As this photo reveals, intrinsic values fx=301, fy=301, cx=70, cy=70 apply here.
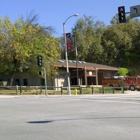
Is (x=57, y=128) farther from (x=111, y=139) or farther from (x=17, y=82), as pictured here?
(x=17, y=82)

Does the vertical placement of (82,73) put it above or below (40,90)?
above

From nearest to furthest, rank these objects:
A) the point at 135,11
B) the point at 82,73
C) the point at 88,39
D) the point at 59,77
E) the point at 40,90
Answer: the point at 135,11
the point at 40,90
the point at 59,77
the point at 82,73
the point at 88,39

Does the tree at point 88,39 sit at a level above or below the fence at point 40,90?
above

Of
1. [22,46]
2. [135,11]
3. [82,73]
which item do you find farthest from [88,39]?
[135,11]

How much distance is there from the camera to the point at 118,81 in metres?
50.4

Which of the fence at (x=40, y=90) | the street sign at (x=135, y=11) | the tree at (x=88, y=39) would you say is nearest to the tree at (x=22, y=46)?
the fence at (x=40, y=90)

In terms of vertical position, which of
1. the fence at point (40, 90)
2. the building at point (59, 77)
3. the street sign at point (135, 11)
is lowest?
the fence at point (40, 90)

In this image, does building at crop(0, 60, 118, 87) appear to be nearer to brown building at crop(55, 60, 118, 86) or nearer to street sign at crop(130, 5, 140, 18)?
brown building at crop(55, 60, 118, 86)

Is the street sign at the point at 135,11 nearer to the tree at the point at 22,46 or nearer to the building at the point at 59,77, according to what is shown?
the tree at the point at 22,46

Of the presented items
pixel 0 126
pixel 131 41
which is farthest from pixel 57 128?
pixel 131 41

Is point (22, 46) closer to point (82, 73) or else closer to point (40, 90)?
point (40, 90)

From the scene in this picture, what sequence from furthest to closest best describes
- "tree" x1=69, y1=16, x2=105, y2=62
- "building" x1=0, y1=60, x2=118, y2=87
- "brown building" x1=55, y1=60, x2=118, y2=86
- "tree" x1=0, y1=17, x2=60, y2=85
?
"tree" x1=69, y1=16, x2=105, y2=62 → "brown building" x1=55, y1=60, x2=118, y2=86 → "building" x1=0, y1=60, x2=118, y2=87 → "tree" x1=0, y1=17, x2=60, y2=85

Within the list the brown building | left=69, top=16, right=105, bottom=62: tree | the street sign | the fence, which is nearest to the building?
the brown building

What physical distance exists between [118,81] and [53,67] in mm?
12011
